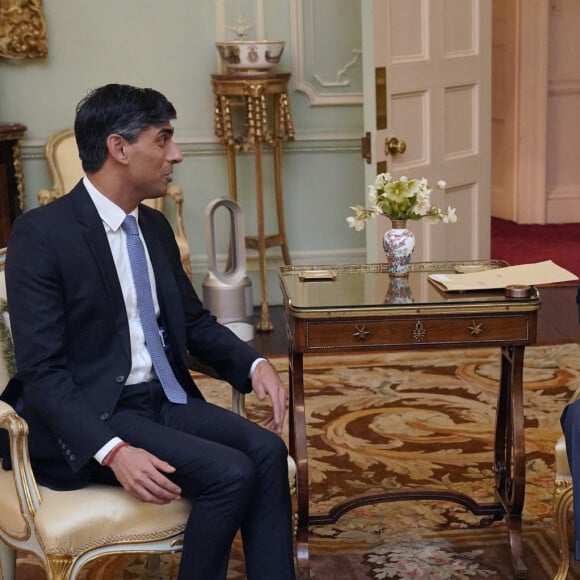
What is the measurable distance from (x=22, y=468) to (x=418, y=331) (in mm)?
1118

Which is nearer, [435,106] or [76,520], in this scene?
[76,520]

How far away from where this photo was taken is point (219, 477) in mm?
2426

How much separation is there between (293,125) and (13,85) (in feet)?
5.11

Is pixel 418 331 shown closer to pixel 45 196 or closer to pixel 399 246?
pixel 399 246

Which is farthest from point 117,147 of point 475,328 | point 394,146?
point 394,146

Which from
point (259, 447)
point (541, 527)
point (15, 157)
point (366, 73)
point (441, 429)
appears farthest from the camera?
point (15, 157)

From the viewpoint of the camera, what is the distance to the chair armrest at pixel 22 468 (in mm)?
2447

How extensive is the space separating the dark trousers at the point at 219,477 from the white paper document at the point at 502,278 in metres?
0.79

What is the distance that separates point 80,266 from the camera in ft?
8.38

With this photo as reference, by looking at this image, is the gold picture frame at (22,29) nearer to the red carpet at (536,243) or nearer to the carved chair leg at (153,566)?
the red carpet at (536,243)

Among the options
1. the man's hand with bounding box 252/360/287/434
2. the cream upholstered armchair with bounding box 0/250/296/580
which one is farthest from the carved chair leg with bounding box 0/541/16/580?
the man's hand with bounding box 252/360/287/434

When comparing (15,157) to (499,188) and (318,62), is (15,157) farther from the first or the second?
(499,188)

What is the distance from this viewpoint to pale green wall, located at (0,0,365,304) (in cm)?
587

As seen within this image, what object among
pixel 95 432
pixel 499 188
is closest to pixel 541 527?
pixel 95 432
